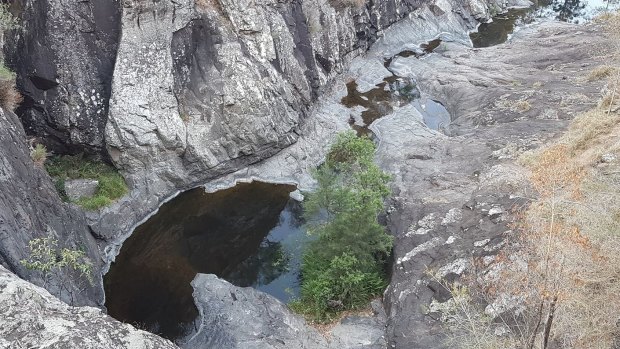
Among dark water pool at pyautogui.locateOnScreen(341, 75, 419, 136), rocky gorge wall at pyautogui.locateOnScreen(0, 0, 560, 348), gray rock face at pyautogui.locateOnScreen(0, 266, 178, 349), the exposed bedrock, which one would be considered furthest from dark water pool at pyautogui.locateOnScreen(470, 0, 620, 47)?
gray rock face at pyautogui.locateOnScreen(0, 266, 178, 349)

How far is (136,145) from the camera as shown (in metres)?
29.1

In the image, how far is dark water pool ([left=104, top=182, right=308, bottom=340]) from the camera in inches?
926

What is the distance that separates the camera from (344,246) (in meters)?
22.6

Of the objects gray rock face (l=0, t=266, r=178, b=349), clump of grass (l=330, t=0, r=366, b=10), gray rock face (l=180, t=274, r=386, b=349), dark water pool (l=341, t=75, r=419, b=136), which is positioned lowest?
gray rock face (l=180, t=274, r=386, b=349)

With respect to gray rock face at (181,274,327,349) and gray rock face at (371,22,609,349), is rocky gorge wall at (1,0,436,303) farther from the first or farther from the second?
gray rock face at (371,22,609,349)

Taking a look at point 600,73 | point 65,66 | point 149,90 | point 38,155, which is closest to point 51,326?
point 38,155

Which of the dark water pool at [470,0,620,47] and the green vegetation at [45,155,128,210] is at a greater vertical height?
the green vegetation at [45,155,128,210]

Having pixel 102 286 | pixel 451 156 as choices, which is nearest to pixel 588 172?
pixel 451 156

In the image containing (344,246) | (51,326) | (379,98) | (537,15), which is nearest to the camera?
(51,326)

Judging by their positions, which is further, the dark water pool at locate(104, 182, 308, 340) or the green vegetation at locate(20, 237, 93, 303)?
the dark water pool at locate(104, 182, 308, 340)

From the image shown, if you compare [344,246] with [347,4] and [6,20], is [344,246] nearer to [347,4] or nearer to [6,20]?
[6,20]

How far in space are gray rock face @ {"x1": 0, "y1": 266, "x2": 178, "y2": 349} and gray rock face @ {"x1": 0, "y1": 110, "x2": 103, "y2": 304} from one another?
561 cm

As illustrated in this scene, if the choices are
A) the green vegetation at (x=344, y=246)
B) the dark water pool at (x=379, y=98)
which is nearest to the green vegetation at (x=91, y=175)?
the green vegetation at (x=344, y=246)

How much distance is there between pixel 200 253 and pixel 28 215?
9288mm
